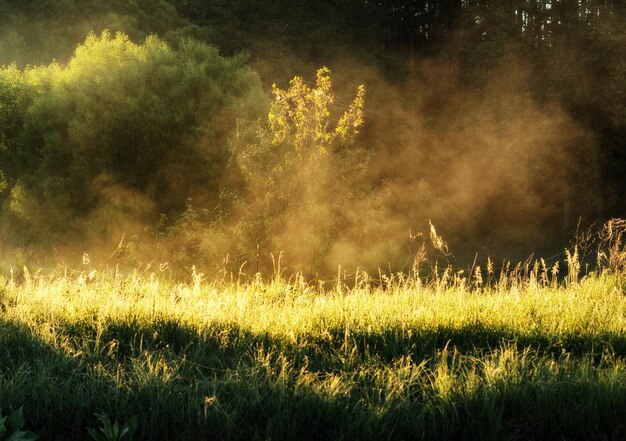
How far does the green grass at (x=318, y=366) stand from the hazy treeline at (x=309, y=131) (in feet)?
31.7

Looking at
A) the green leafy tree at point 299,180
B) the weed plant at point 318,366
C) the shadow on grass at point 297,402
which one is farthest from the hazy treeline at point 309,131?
the shadow on grass at point 297,402

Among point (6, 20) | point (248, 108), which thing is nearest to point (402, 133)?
point (248, 108)

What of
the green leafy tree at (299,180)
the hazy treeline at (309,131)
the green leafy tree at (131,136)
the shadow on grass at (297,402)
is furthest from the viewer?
the green leafy tree at (131,136)

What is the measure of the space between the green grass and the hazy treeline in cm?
967

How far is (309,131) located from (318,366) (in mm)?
11276

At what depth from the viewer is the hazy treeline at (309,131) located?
661 inches

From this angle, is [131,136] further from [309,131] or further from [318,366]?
[318,366]

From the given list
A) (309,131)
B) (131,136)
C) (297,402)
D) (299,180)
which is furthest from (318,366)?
(131,136)

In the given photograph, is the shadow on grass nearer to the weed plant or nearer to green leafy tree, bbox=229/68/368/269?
the weed plant

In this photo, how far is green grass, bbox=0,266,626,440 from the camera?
12.8 feet

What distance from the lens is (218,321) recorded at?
5871 mm

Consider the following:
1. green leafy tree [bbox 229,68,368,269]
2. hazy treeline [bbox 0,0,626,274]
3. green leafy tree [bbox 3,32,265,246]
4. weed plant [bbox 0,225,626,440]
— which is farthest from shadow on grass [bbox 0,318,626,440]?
green leafy tree [bbox 3,32,265,246]

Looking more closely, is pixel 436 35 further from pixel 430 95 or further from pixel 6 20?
pixel 6 20

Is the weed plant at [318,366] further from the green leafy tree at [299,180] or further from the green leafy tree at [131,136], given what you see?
the green leafy tree at [131,136]
